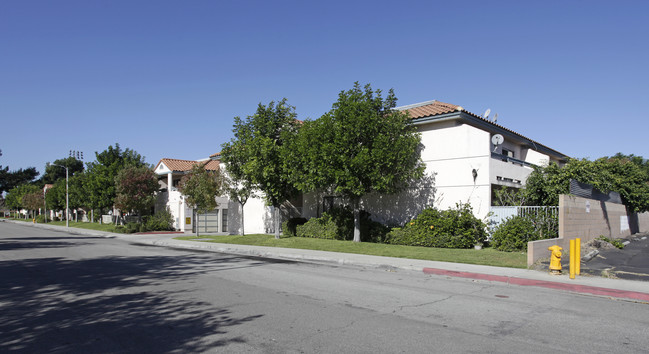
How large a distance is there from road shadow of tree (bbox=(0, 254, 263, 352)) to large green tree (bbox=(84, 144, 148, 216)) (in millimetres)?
30172

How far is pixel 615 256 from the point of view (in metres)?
15.9

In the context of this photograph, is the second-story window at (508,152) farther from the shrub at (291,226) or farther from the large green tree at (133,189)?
the large green tree at (133,189)

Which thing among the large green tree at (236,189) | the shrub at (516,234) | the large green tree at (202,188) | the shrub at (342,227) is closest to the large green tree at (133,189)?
the large green tree at (202,188)

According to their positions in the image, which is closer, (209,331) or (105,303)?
(209,331)

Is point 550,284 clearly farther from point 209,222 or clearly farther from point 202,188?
point 209,222

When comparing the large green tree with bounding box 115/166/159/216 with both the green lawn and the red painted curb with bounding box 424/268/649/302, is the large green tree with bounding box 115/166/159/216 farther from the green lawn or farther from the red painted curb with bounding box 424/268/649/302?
the red painted curb with bounding box 424/268/649/302

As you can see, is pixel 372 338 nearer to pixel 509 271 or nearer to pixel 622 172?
pixel 509 271

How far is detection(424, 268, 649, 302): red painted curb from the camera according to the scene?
8.96 meters

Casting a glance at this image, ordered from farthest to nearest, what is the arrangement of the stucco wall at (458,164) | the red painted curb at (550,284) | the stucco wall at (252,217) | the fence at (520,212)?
the stucco wall at (252,217) → the stucco wall at (458,164) → the fence at (520,212) → the red painted curb at (550,284)

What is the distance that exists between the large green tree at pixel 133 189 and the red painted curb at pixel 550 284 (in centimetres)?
3014

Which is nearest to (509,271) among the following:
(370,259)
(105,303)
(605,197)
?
(370,259)

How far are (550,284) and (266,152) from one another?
14120 mm

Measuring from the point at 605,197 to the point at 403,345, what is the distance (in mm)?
22614

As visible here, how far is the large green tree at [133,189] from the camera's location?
3528 cm
